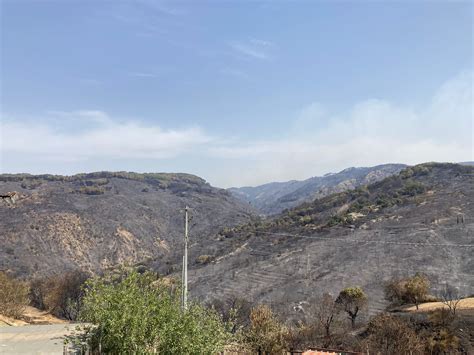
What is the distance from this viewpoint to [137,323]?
1077 centimetres

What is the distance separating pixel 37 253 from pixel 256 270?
45908 millimetres

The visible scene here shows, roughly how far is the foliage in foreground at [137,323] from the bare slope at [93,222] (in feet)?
182

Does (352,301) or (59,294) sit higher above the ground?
(352,301)

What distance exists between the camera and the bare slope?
8244cm

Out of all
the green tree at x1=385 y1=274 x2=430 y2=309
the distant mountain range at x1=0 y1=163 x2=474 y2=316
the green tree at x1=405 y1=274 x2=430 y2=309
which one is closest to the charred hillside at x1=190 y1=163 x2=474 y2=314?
the distant mountain range at x1=0 y1=163 x2=474 y2=316

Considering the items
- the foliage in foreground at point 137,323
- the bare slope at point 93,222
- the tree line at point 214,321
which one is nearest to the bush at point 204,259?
the bare slope at point 93,222

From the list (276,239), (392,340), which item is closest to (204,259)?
(276,239)

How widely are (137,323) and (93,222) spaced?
97.7m

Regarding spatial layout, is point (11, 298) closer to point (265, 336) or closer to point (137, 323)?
point (265, 336)

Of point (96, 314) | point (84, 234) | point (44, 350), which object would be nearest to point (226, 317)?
point (44, 350)

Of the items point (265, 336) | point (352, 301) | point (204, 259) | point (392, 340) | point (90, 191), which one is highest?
point (90, 191)

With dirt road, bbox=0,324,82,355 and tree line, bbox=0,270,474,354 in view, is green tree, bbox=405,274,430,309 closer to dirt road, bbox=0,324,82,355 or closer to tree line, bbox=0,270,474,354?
tree line, bbox=0,270,474,354

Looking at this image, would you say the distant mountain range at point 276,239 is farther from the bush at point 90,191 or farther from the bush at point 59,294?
the bush at point 59,294

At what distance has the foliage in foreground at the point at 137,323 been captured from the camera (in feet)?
35.4
